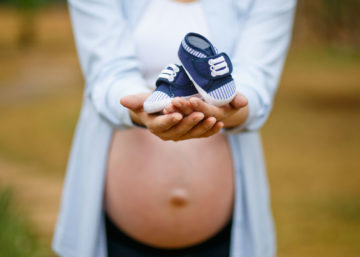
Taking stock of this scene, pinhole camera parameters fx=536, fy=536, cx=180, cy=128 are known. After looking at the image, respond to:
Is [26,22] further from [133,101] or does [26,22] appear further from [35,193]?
[133,101]

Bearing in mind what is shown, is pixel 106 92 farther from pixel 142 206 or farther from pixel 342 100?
pixel 342 100

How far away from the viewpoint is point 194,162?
118 cm

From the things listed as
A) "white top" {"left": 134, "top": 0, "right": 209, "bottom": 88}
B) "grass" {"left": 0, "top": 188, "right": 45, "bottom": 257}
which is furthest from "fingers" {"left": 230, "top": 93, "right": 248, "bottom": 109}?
"grass" {"left": 0, "top": 188, "right": 45, "bottom": 257}

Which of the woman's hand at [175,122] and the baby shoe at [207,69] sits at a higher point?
the baby shoe at [207,69]

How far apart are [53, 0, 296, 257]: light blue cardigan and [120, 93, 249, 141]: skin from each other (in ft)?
0.48

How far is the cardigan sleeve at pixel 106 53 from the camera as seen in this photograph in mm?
1089

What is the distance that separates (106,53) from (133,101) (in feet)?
0.81

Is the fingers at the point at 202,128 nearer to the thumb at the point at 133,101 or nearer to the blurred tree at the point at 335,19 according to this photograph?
the thumb at the point at 133,101

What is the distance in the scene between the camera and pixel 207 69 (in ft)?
2.94

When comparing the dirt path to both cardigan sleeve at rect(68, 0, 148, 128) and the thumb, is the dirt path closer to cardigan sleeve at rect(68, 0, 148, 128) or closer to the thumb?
cardigan sleeve at rect(68, 0, 148, 128)

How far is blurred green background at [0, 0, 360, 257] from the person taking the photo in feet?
10.5

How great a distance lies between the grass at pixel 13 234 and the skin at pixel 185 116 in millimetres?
1815

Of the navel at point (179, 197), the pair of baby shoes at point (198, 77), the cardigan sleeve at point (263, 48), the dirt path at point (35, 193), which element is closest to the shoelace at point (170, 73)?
the pair of baby shoes at point (198, 77)

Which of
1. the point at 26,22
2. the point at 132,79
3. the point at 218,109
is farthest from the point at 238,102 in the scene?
the point at 26,22
